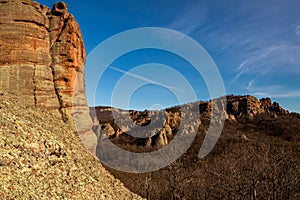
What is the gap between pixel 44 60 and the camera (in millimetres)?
34438

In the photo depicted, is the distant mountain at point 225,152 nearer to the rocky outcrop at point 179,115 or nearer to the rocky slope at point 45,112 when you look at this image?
the rocky outcrop at point 179,115

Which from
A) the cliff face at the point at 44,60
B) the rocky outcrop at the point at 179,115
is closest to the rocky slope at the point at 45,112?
the cliff face at the point at 44,60

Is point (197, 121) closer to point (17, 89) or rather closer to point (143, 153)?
point (143, 153)

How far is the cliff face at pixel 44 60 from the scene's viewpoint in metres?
31.9

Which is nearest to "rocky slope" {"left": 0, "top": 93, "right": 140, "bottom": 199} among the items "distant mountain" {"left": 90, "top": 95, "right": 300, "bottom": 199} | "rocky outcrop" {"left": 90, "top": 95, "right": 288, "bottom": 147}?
"distant mountain" {"left": 90, "top": 95, "right": 300, "bottom": 199}

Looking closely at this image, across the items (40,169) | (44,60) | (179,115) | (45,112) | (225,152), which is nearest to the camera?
(40,169)

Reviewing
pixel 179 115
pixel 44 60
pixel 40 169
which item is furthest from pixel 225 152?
pixel 40 169

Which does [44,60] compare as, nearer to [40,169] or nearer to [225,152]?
[40,169]

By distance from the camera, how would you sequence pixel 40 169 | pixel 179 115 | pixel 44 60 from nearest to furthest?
pixel 40 169
pixel 44 60
pixel 179 115

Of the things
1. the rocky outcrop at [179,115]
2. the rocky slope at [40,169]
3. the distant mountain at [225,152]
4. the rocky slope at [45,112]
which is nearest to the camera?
the rocky slope at [40,169]

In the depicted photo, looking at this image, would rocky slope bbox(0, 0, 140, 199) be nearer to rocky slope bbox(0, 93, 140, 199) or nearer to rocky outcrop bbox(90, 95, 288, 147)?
rocky slope bbox(0, 93, 140, 199)

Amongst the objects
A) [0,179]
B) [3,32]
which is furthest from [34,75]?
[0,179]

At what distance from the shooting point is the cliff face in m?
31.9

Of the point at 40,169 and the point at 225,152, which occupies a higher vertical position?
the point at 225,152
